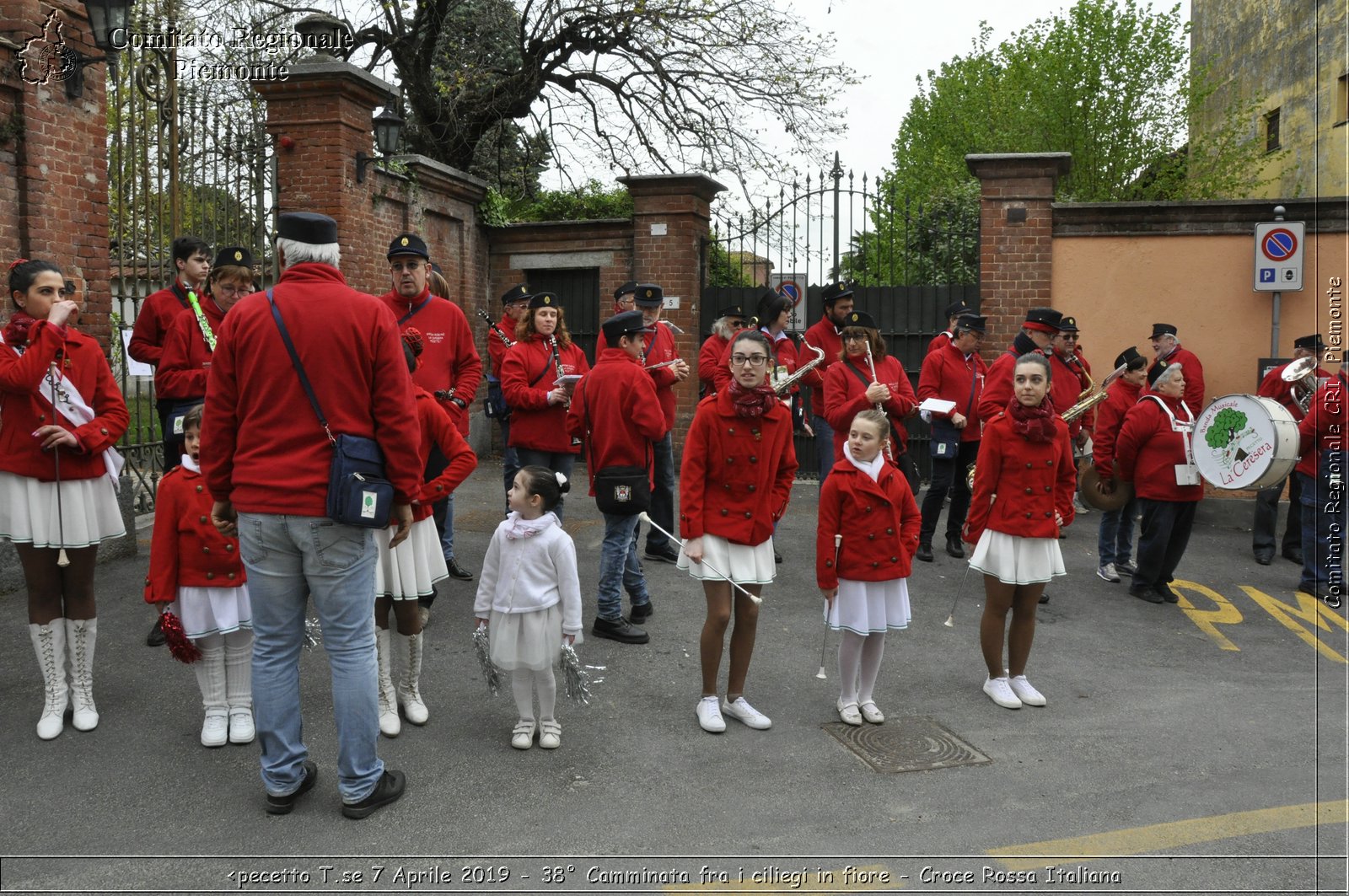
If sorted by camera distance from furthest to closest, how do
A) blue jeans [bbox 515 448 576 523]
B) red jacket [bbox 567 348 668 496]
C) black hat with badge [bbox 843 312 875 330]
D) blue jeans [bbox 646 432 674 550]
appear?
blue jeans [bbox 646 432 674 550] → black hat with badge [bbox 843 312 875 330] → blue jeans [bbox 515 448 576 523] → red jacket [bbox 567 348 668 496]

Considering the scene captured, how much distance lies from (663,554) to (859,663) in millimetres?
3347

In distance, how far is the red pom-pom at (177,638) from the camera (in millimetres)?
4543

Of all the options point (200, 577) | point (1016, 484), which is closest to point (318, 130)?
point (200, 577)

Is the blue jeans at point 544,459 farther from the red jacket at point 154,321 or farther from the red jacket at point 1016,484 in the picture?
the red jacket at point 1016,484

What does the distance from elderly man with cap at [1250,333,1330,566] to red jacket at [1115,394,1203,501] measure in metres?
1.68

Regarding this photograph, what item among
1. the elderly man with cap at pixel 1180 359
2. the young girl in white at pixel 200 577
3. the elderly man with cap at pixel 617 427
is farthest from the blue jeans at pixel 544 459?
the elderly man with cap at pixel 1180 359

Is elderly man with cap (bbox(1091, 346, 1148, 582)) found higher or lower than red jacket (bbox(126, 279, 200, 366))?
lower

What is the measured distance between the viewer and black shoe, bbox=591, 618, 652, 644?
642 centimetres

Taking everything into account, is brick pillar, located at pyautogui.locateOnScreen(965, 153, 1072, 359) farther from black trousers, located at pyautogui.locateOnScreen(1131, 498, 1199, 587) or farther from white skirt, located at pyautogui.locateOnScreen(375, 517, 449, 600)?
white skirt, located at pyautogui.locateOnScreen(375, 517, 449, 600)

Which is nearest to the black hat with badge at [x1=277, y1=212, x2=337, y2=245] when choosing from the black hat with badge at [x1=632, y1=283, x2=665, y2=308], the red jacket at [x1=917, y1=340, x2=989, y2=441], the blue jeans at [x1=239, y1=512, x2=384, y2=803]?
the blue jeans at [x1=239, y1=512, x2=384, y2=803]

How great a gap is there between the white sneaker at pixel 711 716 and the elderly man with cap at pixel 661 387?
2407 millimetres

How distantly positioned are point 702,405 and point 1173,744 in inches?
111

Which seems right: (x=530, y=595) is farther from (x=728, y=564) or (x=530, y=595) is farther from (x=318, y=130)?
(x=318, y=130)

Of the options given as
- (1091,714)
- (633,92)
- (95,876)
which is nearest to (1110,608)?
(1091,714)
